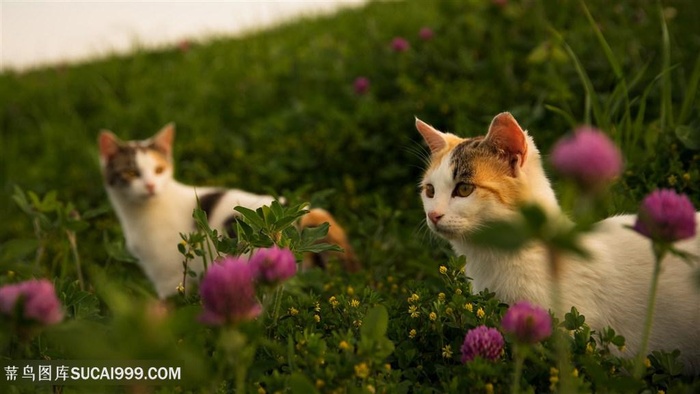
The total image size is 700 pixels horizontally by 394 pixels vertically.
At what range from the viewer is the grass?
2.16 m

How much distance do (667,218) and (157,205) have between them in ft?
10.8

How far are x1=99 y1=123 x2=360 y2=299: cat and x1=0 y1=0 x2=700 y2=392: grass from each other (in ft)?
0.63

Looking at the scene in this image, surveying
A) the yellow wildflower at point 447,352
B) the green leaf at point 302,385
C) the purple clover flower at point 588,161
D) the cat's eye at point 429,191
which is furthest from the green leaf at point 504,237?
the cat's eye at point 429,191

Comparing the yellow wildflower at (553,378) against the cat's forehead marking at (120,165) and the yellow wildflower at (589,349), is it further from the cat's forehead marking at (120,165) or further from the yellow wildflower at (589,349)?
the cat's forehead marking at (120,165)

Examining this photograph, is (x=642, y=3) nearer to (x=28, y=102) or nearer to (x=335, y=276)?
(x=335, y=276)

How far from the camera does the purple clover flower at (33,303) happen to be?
1.37 metres

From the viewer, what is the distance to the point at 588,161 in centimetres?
118

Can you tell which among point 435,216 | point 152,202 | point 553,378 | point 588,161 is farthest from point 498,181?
point 152,202

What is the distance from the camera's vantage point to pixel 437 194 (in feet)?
7.78

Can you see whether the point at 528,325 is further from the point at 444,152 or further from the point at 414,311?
the point at 444,152

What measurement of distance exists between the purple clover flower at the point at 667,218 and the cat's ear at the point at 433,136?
4.45 ft

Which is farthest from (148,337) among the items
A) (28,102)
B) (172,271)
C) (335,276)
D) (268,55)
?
(28,102)

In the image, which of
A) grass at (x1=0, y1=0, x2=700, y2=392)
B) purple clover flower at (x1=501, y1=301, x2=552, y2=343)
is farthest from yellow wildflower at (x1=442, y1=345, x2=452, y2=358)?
purple clover flower at (x1=501, y1=301, x2=552, y2=343)

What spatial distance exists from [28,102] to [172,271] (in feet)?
17.9
